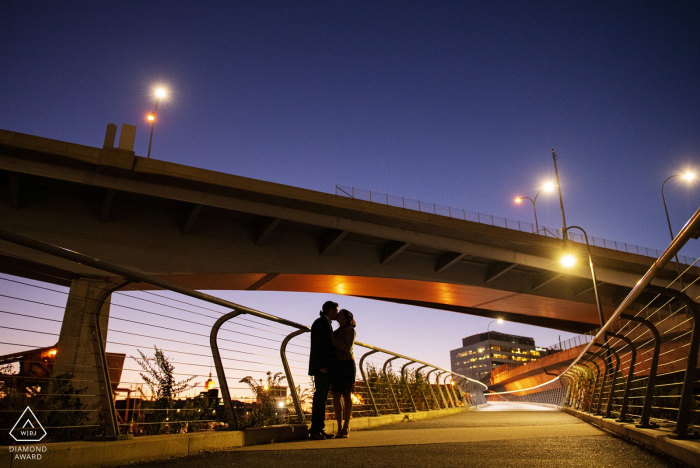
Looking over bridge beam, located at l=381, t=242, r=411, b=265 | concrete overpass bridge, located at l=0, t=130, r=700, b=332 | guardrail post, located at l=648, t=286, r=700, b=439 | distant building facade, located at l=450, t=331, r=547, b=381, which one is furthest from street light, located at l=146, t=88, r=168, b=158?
distant building facade, located at l=450, t=331, r=547, b=381

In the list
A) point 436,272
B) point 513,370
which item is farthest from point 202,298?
point 513,370

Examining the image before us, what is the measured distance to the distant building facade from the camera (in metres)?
168

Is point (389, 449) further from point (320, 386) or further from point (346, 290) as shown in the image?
point (346, 290)

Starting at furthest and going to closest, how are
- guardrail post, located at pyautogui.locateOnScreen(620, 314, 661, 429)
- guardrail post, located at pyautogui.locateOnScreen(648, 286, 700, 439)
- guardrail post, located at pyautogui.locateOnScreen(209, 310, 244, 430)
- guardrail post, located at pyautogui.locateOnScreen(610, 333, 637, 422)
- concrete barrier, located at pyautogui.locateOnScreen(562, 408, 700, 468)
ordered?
guardrail post, located at pyautogui.locateOnScreen(610, 333, 637, 422)
guardrail post, located at pyautogui.locateOnScreen(209, 310, 244, 430)
guardrail post, located at pyautogui.locateOnScreen(620, 314, 661, 429)
guardrail post, located at pyautogui.locateOnScreen(648, 286, 700, 439)
concrete barrier, located at pyautogui.locateOnScreen(562, 408, 700, 468)

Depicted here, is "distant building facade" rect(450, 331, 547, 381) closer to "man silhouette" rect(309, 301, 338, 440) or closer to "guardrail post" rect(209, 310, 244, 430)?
"man silhouette" rect(309, 301, 338, 440)

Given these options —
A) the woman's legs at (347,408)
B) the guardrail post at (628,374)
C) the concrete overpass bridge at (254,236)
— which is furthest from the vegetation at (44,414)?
the concrete overpass bridge at (254,236)

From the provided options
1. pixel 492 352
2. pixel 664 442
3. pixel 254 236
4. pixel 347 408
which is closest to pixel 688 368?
pixel 664 442

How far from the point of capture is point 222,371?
5.22 metres

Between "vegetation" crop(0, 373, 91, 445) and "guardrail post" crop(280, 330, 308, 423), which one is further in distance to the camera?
"guardrail post" crop(280, 330, 308, 423)

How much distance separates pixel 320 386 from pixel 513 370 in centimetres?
5611

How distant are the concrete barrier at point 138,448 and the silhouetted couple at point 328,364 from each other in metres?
0.46

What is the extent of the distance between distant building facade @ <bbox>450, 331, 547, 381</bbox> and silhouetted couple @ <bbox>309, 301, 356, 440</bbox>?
17012cm

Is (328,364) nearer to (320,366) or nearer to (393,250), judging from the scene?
(320,366)

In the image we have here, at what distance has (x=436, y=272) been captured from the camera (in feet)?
75.4
